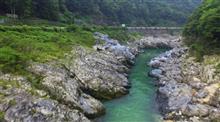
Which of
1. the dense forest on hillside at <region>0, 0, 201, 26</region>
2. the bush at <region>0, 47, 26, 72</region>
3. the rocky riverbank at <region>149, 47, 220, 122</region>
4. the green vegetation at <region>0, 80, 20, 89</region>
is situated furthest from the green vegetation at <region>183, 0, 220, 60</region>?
the dense forest on hillside at <region>0, 0, 201, 26</region>

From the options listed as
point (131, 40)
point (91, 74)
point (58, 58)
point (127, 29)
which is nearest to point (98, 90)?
point (91, 74)

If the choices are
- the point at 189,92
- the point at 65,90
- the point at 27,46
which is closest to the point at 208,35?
the point at 189,92

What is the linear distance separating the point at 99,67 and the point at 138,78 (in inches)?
333

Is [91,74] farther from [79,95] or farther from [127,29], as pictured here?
[127,29]

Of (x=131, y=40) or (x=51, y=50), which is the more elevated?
(x=51, y=50)

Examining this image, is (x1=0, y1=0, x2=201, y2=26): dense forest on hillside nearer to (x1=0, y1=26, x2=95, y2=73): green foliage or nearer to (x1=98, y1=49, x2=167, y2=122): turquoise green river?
(x1=0, y1=26, x2=95, y2=73): green foliage

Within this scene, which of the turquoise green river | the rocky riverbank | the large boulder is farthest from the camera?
the turquoise green river

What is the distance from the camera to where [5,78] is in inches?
1527

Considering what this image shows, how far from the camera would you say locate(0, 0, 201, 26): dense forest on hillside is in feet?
267

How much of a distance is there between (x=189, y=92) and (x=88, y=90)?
12.7 metres

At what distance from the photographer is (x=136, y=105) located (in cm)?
4547

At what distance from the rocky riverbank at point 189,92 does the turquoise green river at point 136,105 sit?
1.29 m

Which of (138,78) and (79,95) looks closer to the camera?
(79,95)

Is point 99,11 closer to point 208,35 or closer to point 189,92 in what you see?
point 208,35
